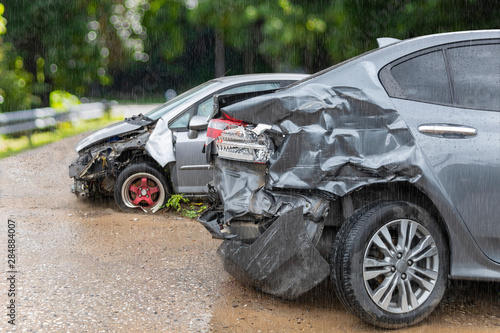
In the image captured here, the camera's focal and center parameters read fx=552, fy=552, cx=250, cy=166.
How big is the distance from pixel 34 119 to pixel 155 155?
28.0ft

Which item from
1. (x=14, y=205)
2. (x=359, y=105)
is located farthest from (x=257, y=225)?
(x=14, y=205)

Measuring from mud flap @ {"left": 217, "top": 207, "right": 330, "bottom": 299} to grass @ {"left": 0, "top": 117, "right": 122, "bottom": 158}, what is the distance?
9.21m

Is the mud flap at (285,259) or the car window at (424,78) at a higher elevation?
the car window at (424,78)

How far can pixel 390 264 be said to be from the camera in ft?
12.1

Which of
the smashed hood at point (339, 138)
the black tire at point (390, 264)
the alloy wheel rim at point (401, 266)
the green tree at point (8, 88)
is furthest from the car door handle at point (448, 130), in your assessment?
the green tree at point (8, 88)

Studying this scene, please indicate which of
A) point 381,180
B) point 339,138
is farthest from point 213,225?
point 381,180

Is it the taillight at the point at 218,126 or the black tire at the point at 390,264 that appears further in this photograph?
the taillight at the point at 218,126

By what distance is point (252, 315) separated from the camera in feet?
13.2

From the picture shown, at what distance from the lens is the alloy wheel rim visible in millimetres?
3674

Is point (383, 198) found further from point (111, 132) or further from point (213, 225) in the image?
point (111, 132)

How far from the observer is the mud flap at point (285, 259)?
3.72 m

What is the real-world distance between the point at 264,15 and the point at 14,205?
6169 mm

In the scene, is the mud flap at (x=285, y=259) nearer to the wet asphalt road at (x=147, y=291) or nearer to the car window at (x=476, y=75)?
the wet asphalt road at (x=147, y=291)

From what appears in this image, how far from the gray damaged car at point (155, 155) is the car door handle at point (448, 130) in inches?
138
